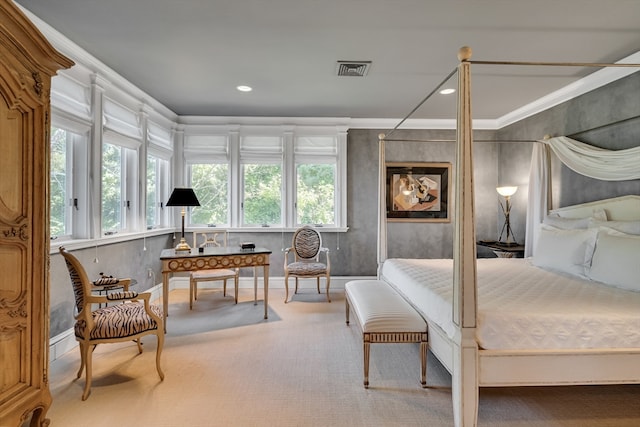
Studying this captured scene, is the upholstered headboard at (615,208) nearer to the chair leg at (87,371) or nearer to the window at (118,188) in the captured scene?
the chair leg at (87,371)

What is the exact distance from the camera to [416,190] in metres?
5.51

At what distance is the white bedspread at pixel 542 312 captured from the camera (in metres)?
2.02

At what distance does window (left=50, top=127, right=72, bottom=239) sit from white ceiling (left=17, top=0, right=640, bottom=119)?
0.88 meters

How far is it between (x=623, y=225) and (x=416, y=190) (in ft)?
9.08

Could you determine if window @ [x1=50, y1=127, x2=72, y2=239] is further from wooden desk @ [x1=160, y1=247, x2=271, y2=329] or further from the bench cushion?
the bench cushion

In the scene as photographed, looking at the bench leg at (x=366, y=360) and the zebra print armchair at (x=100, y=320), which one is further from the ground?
the zebra print armchair at (x=100, y=320)

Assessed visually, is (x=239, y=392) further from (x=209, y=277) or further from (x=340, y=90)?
(x=340, y=90)

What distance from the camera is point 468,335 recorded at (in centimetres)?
197

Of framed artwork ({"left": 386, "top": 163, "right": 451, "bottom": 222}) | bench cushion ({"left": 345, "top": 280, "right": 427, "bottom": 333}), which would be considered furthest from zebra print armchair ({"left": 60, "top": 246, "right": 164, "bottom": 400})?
framed artwork ({"left": 386, "top": 163, "right": 451, "bottom": 222})

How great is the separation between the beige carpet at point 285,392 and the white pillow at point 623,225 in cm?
126

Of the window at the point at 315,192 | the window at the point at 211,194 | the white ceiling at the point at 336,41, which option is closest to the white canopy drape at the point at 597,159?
the white ceiling at the point at 336,41

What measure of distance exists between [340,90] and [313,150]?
1.47 meters

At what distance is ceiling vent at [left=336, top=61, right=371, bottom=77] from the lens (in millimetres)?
3373

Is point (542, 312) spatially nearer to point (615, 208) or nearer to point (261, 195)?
point (615, 208)
